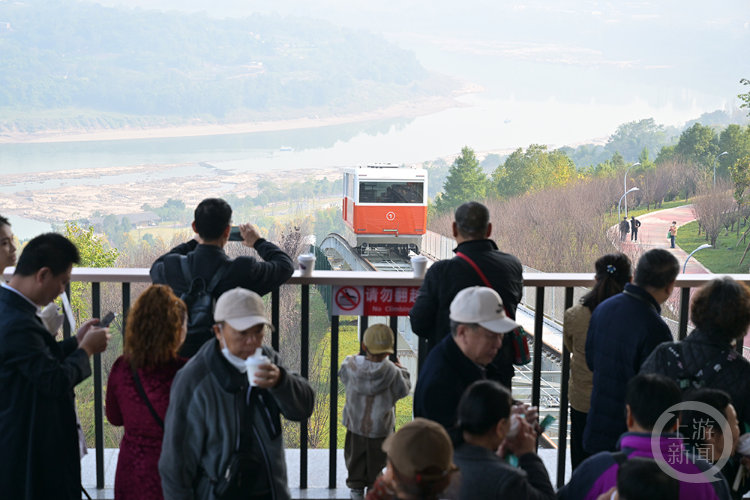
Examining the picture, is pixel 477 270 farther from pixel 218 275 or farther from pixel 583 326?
pixel 218 275

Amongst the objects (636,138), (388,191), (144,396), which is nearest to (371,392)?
(144,396)

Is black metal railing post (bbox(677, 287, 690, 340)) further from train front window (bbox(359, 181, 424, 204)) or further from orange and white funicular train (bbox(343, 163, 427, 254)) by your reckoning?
train front window (bbox(359, 181, 424, 204))

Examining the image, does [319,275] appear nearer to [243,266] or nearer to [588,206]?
[243,266]

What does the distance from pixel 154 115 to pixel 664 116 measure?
4125 inches

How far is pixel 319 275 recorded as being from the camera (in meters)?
3.16

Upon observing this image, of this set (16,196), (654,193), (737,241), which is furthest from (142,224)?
(737,241)

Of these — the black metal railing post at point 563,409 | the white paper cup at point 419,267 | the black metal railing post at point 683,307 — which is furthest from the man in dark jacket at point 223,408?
the black metal railing post at point 683,307

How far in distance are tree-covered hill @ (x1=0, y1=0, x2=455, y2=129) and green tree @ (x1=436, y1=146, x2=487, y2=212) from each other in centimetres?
7342

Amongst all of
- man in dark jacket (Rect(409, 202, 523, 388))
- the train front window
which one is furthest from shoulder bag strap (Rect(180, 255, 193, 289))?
the train front window

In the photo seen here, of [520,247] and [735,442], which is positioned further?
[520,247]

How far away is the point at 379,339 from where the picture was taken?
2.91m

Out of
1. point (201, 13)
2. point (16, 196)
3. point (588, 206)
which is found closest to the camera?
point (588, 206)

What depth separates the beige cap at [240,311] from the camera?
203cm

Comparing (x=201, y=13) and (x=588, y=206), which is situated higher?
(x=201, y=13)
